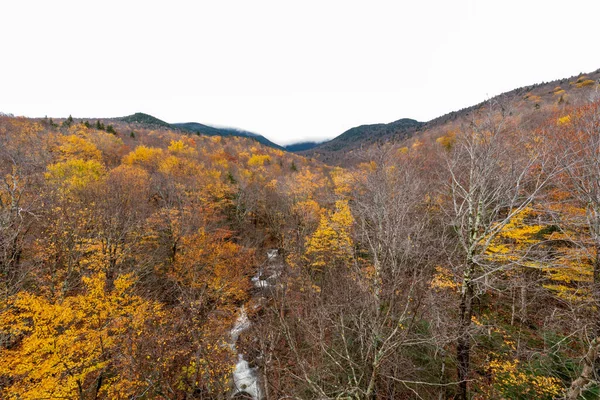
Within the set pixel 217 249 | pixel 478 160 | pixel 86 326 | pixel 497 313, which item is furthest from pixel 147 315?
pixel 497 313

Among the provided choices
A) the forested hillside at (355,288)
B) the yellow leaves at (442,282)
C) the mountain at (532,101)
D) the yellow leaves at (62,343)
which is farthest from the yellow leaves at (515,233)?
the yellow leaves at (62,343)

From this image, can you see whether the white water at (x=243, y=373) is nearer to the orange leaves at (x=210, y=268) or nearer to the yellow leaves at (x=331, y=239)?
the orange leaves at (x=210, y=268)

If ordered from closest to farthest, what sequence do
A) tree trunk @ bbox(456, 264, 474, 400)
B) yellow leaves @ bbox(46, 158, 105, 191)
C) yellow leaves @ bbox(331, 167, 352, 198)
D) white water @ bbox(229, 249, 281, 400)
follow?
tree trunk @ bbox(456, 264, 474, 400) → white water @ bbox(229, 249, 281, 400) → yellow leaves @ bbox(46, 158, 105, 191) → yellow leaves @ bbox(331, 167, 352, 198)

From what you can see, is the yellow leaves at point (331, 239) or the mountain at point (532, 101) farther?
the yellow leaves at point (331, 239)

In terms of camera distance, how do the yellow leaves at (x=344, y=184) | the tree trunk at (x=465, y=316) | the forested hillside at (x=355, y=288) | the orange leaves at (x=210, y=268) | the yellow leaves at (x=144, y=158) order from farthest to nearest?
the yellow leaves at (x=144, y=158)
the yellow leaves at (x=344, y=184)
the orange leaves at (x=210, y=268)
the tree trunk at (x=465, y=316)
the forested hillside at (x=355, y=288)

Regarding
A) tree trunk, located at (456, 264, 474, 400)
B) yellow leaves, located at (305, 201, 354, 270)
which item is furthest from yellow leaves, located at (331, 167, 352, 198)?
tree trunk, located at (456, 264, 474, 400)

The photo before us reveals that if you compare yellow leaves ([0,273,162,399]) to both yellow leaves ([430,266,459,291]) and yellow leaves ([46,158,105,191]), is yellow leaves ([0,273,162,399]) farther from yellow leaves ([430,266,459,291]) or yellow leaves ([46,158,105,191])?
yellow leaves ([430,266,459,291])

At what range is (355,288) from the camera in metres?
14.4

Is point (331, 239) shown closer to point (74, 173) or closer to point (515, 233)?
point (515, 233)

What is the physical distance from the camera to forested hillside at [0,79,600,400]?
8078mm

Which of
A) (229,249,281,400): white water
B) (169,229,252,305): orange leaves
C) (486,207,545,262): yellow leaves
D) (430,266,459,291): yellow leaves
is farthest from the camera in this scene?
(169,229,252,305): orange leaves

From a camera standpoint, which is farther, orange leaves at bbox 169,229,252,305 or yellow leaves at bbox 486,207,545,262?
orange leaves at bbox 169,229,252,305

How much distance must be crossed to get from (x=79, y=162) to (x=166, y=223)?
18.6m

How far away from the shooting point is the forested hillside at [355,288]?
808cm
